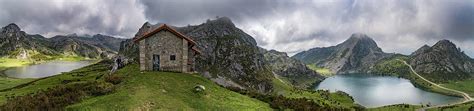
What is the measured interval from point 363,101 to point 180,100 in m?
167

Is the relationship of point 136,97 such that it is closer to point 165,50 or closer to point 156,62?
point 165,50

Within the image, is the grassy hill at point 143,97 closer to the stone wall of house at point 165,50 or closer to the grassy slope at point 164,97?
the grassy slope at point 164,97

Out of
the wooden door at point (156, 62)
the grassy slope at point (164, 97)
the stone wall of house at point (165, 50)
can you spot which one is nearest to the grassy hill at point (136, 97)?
the grassy slope at point (164, 97)

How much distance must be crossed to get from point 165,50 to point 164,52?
0.28 meters

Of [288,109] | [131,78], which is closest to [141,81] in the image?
[131,78]

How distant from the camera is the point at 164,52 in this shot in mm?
48594

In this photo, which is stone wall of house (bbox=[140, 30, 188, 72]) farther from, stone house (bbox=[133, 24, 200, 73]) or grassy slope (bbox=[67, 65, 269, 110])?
grassy slope (bbox=[67, 65, 269, 110])

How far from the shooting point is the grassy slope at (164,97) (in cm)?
3138

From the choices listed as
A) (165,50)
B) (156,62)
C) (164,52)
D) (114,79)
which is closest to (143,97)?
(114,79)

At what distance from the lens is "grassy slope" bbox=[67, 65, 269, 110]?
103ft

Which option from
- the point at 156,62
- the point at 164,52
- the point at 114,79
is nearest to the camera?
the point at 114,79

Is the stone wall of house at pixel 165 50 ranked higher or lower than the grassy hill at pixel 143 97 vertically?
higher

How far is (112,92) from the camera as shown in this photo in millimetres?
34688

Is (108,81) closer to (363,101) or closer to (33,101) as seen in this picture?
(33,101)
